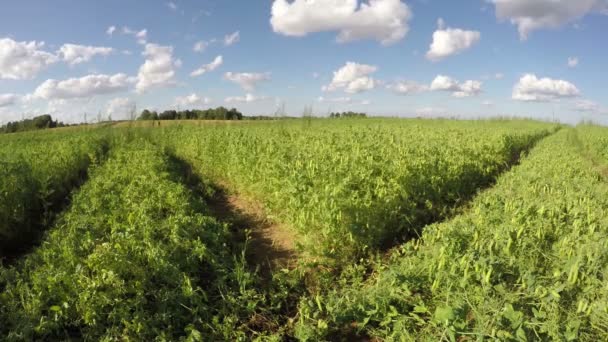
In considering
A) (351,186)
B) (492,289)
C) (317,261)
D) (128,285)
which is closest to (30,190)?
(128,285)

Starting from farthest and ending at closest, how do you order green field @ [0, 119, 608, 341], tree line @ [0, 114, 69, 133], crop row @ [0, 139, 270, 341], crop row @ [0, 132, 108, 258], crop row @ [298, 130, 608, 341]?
1. tree line @ [0, 114, 69, 133]
2. crop row @ [0, 132, 108, 258]
3. crop row @ [0, 139, 270, 341]
4. green field @ [0, 119, 608, 341]
5. crop row @ [298, 130, 608, 341]

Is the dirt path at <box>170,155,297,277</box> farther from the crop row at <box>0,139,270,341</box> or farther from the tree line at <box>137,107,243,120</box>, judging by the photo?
the tree line at <box>137,107,243,120</box>

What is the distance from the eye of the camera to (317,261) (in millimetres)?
3898

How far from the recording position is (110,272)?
114 inches

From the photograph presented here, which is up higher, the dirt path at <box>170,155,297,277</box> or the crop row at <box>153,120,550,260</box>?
the crop row at <box>153,120,550,260</box>

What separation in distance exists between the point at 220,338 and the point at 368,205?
214 cm

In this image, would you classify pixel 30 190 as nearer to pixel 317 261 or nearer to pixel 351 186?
pixel 317 261

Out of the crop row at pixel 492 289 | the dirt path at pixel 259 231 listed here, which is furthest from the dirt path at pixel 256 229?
the crop row at pixel 492 289

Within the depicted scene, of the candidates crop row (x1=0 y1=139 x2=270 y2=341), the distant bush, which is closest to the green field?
crop row (x1=0 y1=139 x2=270 y2=341)

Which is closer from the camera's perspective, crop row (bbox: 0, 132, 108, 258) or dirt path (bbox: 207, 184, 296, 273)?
dirt path (bbox: 207, 184, 296, 273)

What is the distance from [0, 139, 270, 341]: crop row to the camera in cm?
273

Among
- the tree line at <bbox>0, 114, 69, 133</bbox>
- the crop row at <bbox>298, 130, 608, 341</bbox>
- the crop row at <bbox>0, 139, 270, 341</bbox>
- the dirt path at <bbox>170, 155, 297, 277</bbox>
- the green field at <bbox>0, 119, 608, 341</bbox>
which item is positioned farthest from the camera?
the tree line at <bbox>0, 114, 69, 133</bbox>

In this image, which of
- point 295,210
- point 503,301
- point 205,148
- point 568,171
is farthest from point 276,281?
point 205,148

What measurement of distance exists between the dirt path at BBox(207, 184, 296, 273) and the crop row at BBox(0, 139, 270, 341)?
1.60 feet
